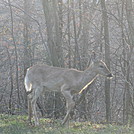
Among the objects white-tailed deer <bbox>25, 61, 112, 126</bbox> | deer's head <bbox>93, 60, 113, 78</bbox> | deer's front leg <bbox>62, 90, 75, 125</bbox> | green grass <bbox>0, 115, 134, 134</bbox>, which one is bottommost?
green grass <bbox>0, 115, 134, 134</bbox>

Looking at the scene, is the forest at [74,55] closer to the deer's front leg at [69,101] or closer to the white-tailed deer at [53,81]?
the white-tailed deer at [53,81]

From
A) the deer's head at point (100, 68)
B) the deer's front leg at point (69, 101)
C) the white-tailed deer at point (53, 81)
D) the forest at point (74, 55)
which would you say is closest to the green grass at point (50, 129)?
the deer's front leg at point (69, 101)

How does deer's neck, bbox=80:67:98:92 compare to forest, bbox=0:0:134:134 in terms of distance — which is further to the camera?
forest, bbox=0:0:134:134

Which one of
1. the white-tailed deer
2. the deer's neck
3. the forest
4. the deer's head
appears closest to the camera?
the white-tailed deer

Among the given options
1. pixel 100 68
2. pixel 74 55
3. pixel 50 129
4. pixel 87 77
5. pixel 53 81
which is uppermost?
pixel 74 55

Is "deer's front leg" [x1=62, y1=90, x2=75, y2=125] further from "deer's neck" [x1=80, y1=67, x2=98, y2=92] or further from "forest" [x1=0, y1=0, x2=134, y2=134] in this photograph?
"forest" [x1=0, y1=0, x2=134, y2=134]

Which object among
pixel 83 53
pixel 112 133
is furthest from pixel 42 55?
pixel 112 133

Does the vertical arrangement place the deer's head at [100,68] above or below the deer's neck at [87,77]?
above

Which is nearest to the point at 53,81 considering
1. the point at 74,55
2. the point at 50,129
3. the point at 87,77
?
the point at 87,77

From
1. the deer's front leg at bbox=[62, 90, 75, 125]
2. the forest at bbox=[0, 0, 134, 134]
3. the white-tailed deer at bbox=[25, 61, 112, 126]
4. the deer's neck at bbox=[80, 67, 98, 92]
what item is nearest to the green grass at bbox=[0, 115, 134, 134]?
the deer's front leg at bbox=[62, 90, 75, 125]

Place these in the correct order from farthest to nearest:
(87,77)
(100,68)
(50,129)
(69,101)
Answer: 1. (100,68)
2. (87,77)
3. (69,101)
4. (50,129)

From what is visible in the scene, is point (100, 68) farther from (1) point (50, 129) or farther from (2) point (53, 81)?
(1) point (50, 129)

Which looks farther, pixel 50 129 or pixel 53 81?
pixel 53 81

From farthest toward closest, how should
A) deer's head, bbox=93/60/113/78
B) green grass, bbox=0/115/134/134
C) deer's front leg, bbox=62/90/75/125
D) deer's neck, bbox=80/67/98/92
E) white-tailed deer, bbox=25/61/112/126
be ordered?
1. deer's head, bbox=93/60/113/78
2. deer's neck, bbox=80/67/98/92
3. white-tailed deer, bbox=25/61/112/126
4. deer's front leg, bbox=62/90/75/125
5. green grass, bbox=0/115/134/134
